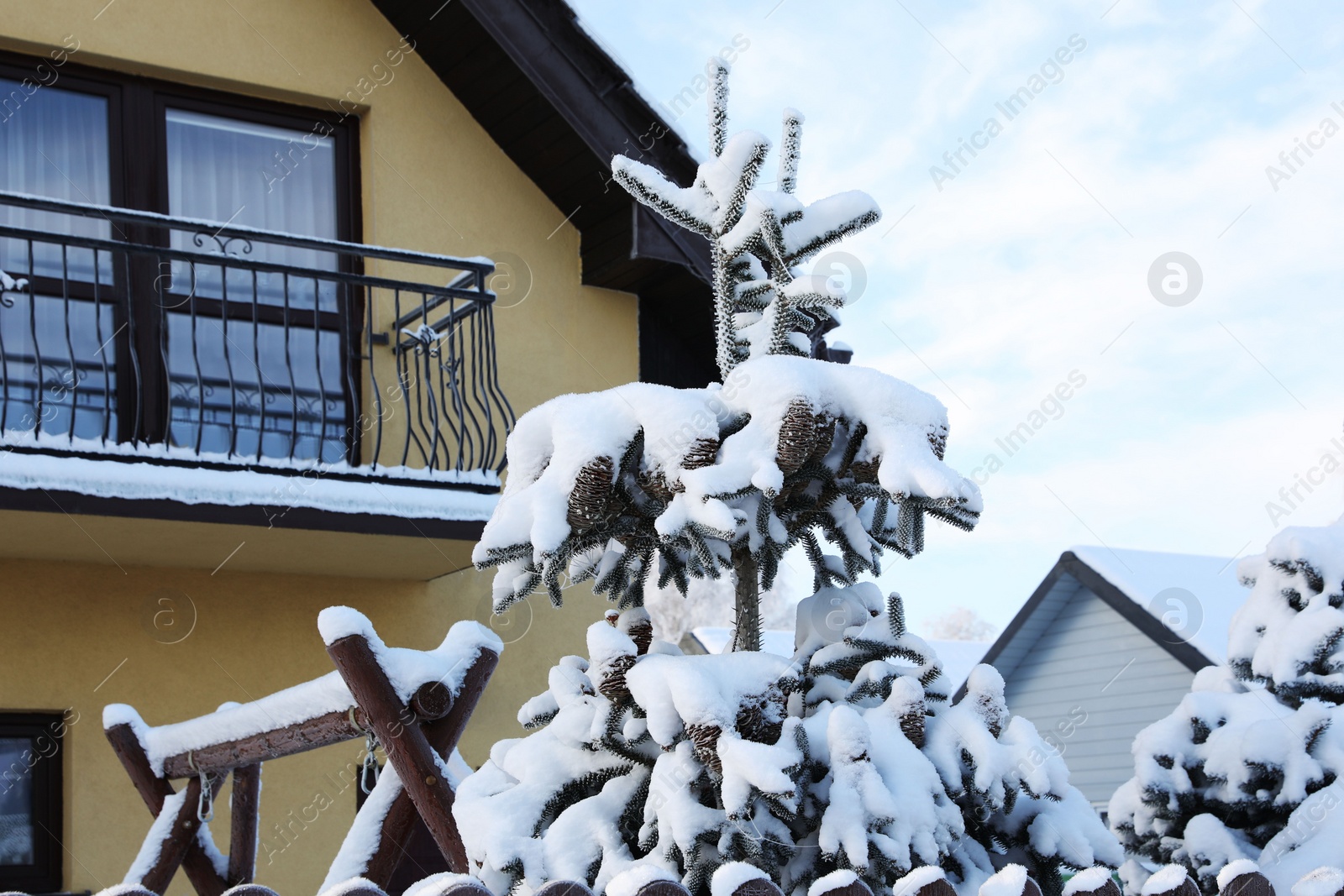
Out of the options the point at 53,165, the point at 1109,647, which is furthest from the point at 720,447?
the point at 1109,647

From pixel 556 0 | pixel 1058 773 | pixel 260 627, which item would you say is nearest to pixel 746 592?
pixel 1058 773

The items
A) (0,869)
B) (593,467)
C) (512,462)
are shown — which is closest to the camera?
(593,467)

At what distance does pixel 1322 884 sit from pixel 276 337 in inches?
271

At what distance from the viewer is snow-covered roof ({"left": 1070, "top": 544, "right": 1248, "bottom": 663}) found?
1270cm

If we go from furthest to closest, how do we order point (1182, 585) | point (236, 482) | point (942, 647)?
point (942, 647) < point (1182, 585) < point (236, 482)

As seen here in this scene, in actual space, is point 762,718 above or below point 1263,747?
above

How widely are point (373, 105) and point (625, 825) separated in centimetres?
671

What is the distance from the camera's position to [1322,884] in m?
2.09

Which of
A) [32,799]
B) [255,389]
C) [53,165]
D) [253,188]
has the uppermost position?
[53,165]

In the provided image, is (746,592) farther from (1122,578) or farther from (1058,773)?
(1122,578)

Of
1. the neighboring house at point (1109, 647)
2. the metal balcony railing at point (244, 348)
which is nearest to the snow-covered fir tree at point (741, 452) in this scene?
the metal balcony railing at point (244, 348)

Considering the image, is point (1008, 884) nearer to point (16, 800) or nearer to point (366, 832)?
point (366, 832)

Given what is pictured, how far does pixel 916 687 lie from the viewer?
2.49 metres

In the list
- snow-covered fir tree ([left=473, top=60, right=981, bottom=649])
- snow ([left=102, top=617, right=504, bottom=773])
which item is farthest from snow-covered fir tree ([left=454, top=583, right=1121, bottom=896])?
snow ([left=102, top=617, right=504, bottom=773])
